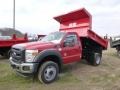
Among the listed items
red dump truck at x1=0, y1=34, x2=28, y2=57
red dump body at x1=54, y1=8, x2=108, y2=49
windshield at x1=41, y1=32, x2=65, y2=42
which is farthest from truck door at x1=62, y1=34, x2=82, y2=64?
red dump truck at x1=0, y1=34, x2=28, y2=57

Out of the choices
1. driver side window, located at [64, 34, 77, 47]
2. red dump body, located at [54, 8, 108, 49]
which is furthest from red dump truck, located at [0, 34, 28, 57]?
driver side window, located at [64, 34, 77, 47]

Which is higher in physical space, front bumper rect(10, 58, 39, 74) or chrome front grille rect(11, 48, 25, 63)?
chrome front grille rect(11, 48, 25, 63)

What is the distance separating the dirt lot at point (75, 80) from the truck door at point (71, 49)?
69 cm

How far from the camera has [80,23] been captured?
43.0ft

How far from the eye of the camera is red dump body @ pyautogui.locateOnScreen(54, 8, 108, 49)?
40.7 feet

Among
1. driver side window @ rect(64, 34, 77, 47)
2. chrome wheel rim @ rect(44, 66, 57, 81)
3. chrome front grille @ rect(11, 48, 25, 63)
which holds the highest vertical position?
driver side window @ rect(64, 34, 77, 47)

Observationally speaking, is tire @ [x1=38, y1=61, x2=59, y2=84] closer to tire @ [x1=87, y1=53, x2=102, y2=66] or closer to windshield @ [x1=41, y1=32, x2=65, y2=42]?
windshield @ [x1=41, y1=32, x2=65, y2=42]

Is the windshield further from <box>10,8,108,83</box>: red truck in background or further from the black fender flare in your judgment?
the black fender flare

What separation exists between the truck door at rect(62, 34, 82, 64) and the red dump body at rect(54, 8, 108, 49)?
3.46 feet

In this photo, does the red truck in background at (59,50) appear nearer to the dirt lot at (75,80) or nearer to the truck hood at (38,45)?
the truck hood at (38,45)

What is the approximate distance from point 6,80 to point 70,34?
129 inches

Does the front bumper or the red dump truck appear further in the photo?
the red dump truck

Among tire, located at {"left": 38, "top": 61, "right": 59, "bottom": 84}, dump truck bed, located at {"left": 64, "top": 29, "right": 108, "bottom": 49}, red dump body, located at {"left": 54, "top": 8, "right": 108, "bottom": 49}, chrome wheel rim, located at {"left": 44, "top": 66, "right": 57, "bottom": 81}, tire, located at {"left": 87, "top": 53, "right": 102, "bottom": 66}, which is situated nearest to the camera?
tire, located at {"left": 38, "top": 61, "right": 59, "bottom": 84}

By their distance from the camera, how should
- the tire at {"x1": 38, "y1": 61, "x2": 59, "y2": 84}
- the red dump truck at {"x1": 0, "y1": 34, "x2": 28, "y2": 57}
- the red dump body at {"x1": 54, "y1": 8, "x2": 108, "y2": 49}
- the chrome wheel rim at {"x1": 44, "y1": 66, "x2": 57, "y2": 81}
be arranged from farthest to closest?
1. the red dump truck at {"x1": 0, "y1": 34, "x2": 28, "y2": 57}
2. the red dump body at {"x1": 54, "y1": 8, "x2": 108, "y2": 49}
3. the chrome wheel rim at {"x1": 44, "y1": 66, "x2": 57, "y2": 81}
4. the tire at {"x1": 38, "y1": 61, "x2": 59, "y2": 84}
